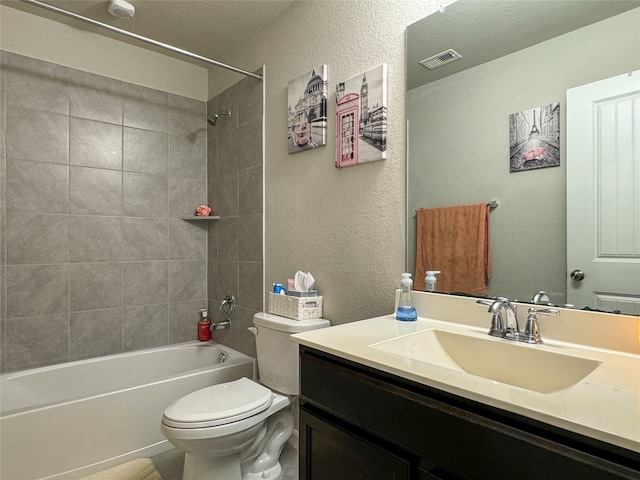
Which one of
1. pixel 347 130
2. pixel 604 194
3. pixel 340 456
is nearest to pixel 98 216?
pixel 347 130

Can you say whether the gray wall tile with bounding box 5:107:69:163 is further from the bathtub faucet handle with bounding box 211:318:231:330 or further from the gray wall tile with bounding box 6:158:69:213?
the bathtub faucet handle with bounding box 211:318:231:330

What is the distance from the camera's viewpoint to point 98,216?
92.3 inches

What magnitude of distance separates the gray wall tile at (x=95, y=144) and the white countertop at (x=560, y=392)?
2.02 metres

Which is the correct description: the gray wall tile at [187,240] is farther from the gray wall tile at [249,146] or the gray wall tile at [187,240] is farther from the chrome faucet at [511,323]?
the chrome faucet at [511,323]

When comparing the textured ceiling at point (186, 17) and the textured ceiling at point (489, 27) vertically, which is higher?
the textured ceiling at point (186, 17)

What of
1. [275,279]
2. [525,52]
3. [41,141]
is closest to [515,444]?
[525,52]

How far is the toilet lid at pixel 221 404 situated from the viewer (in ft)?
4.56

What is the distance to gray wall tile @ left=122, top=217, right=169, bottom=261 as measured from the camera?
8.06 feet

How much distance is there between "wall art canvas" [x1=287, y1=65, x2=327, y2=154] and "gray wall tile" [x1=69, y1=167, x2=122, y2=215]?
126 centimetres

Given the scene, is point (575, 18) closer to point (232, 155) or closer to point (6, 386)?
point (232, 155)

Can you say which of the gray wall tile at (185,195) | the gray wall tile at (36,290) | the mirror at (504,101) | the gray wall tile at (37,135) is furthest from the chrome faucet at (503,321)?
the gray wall tile at (37,135)

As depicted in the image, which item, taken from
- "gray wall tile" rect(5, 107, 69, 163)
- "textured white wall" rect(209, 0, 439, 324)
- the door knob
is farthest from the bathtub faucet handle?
the door knob

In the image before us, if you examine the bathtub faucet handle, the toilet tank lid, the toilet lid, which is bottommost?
the toilet lid

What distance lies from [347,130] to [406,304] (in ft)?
2.77
